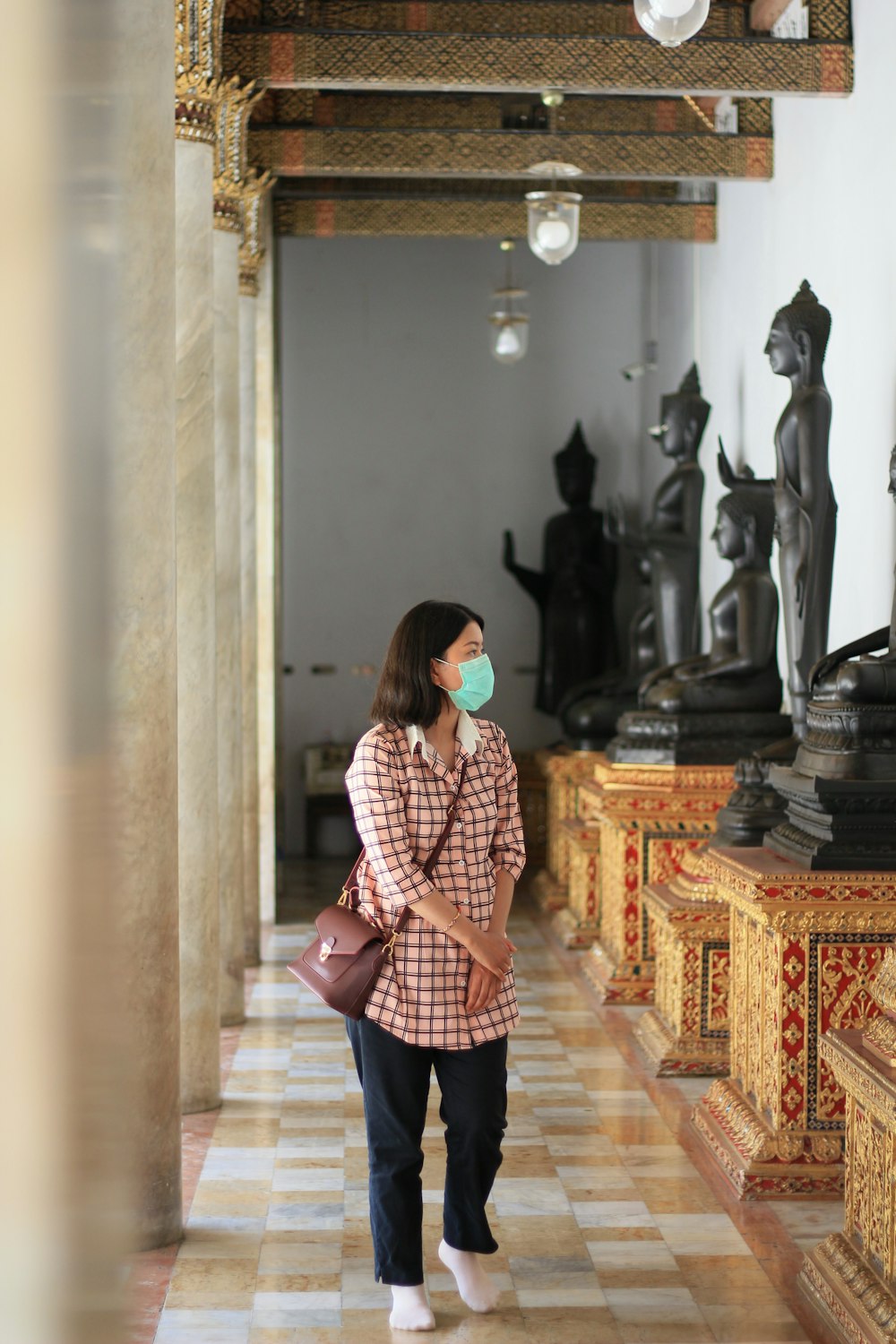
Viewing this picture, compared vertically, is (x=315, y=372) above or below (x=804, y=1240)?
above

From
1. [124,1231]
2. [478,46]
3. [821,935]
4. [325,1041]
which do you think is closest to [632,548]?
[478,46]

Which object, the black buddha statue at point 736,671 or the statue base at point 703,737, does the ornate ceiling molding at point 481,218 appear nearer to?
the black buddha statue at point 736,671

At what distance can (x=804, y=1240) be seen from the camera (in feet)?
13.6

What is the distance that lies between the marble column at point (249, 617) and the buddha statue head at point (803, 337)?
3.40 m

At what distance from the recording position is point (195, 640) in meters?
5.64

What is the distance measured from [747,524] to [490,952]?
13.7 ft

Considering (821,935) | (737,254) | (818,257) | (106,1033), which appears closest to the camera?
(106,1033)

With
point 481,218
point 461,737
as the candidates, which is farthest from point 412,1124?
point 481,218

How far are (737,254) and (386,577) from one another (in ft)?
16.0

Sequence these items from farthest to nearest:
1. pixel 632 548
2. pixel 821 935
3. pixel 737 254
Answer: pixel 632 548, pixel 737 254, pixel 821 935

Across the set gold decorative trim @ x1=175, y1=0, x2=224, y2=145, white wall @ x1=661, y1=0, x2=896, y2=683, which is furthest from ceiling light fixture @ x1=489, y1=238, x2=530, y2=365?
gold decorative trim @ x1=175, y1=0, x2=224, y2=145

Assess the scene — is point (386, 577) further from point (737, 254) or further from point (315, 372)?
point (737, 254)

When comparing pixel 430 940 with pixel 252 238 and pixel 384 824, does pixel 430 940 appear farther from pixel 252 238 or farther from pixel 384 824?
pixel 252 238

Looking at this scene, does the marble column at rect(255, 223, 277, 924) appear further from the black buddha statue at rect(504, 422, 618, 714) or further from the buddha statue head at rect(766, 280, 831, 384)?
the buddha statue head at rect(766, 280, 831, 384)
